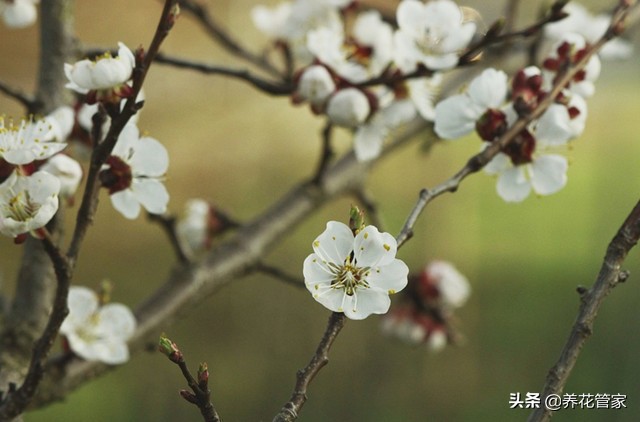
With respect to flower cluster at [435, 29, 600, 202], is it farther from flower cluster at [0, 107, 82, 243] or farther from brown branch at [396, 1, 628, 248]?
flower cluster at [0, 107, 82, 243]

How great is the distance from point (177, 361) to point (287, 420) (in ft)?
0.18

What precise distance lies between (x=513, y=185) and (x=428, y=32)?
17 centimetres

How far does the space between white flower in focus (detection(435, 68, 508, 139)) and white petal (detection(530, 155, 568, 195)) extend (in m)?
0.05

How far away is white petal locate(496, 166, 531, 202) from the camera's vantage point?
58cm

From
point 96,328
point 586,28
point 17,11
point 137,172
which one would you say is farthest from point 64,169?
point 586,28

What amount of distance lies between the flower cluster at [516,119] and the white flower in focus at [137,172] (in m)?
0.18

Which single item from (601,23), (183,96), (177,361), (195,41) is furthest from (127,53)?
(195,41)

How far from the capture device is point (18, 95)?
69 cm

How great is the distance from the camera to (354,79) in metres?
0.70

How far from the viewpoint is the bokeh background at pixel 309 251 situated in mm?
2049

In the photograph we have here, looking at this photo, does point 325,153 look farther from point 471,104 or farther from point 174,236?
point 471,104

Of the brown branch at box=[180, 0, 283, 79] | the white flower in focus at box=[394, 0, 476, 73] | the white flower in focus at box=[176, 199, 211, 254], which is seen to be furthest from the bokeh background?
the white flower in focus at box=[394, 0, 476, 73]

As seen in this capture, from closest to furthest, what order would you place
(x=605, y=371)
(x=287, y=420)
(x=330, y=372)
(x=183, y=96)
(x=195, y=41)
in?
1. (x=287, y=420)
2. (x=605, y=371)
3. (x=330, y=372)
4. (x=183, y=96)
5. (x=195, y=41)

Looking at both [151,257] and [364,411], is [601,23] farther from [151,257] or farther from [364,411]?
[151,257]
